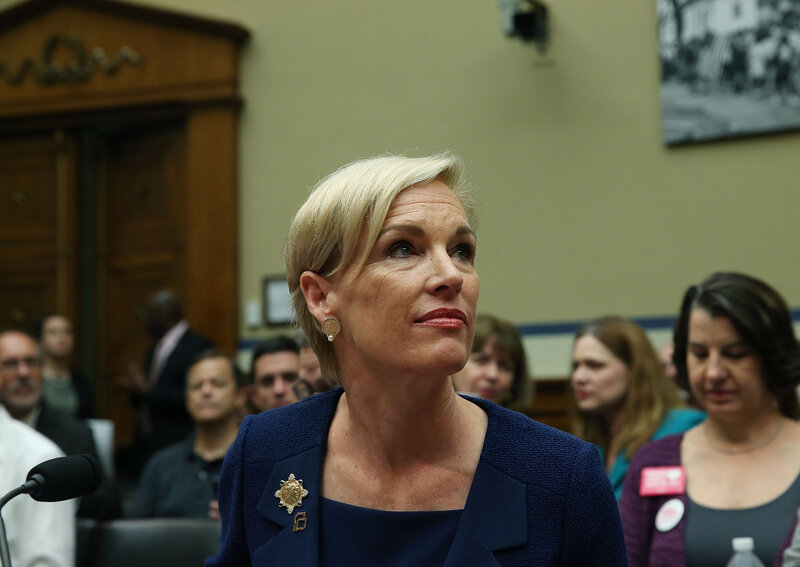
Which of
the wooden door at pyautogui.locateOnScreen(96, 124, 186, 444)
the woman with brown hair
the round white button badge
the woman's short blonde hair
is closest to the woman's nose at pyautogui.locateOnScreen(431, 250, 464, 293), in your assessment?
the woman's short blonde hair

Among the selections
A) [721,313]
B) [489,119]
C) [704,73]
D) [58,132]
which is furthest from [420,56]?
[721,313]

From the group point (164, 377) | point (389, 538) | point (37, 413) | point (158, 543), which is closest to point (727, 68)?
point (164, 377)

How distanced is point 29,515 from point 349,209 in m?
2.02

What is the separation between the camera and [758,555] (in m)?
2.66

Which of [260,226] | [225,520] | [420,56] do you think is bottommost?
[225,520]

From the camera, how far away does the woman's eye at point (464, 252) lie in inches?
71.8

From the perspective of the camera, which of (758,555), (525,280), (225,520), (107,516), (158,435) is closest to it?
(225,520)

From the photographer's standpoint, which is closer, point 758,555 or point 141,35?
point 758,555

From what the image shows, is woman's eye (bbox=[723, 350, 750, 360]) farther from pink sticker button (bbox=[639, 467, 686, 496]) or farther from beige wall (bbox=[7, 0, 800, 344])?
beige wall (bbox=[7, 0, 800, 344])

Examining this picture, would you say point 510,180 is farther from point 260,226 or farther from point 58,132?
point 58,132

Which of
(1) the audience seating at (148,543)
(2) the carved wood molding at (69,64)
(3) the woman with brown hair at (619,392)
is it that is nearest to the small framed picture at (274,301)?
(2) the carved wood molding at (69,64)

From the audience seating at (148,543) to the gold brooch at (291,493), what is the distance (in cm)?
173

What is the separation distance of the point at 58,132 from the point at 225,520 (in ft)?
22.0

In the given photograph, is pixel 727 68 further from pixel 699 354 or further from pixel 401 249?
pixel 401 249
